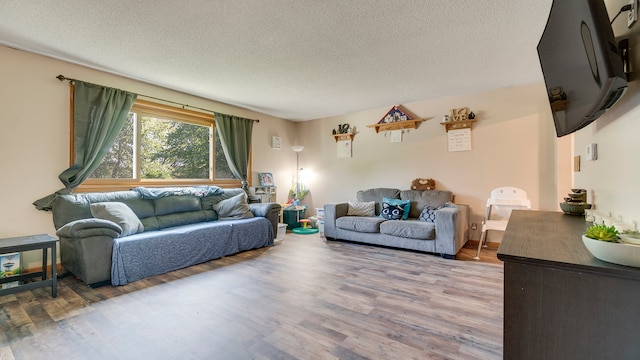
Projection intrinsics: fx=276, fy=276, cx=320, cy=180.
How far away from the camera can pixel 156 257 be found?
2.83m

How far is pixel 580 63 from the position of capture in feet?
4.08

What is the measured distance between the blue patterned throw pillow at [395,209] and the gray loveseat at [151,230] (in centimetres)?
167

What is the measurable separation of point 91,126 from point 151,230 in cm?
136

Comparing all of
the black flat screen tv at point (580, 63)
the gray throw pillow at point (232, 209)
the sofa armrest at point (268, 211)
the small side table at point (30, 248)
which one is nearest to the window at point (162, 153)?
the gray throw pillow at point (232, 209)

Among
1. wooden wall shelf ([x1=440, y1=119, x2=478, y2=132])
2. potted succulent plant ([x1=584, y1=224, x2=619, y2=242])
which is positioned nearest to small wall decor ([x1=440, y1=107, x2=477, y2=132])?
wooden wall shelf ([x1=440, y1=119, x2=478, y2=132])

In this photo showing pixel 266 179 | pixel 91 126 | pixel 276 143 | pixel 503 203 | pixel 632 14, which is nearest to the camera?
pixel 632 14

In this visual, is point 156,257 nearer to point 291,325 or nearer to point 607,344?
point 291,325

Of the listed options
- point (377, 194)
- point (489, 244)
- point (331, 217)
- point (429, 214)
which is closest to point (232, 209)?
point (331, 217)

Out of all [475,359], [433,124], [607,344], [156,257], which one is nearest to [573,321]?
[607,344]

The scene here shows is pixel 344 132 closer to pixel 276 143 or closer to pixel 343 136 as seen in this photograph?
pixel 343 136

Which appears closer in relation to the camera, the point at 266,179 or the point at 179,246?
the point at 179,246

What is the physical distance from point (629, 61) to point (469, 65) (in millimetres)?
2109

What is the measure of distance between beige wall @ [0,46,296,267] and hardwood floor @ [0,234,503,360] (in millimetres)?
819

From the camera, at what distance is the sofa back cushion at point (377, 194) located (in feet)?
14.9
